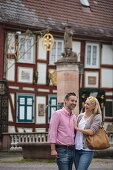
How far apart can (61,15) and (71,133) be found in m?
25.0

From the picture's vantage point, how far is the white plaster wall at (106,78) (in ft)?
112

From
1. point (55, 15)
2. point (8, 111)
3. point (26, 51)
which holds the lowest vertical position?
point (8, 111)

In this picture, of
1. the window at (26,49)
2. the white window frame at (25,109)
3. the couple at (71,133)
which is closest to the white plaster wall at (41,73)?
the window at (26,49)

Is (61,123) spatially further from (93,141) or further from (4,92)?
(4,92)

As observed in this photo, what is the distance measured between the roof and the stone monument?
9369mm

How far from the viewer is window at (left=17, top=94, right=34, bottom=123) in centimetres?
3080

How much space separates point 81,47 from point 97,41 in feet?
3.45

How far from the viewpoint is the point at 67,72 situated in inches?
809

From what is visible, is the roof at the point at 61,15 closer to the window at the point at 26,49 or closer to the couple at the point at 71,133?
the window at the point at 26,49

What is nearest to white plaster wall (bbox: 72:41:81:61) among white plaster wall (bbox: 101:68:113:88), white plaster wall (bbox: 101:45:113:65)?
white plaster wall (bbox: 101:45:113:65)

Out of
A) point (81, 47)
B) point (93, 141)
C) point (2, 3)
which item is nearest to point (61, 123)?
point (93, 141)

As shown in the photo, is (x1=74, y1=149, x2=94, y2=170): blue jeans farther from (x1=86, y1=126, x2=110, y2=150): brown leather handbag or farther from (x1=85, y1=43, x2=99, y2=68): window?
(x1=85, y1=43, x2=99, y2=68): window

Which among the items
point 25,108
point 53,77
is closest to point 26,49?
point 53,77

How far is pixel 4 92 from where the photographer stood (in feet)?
96.8
